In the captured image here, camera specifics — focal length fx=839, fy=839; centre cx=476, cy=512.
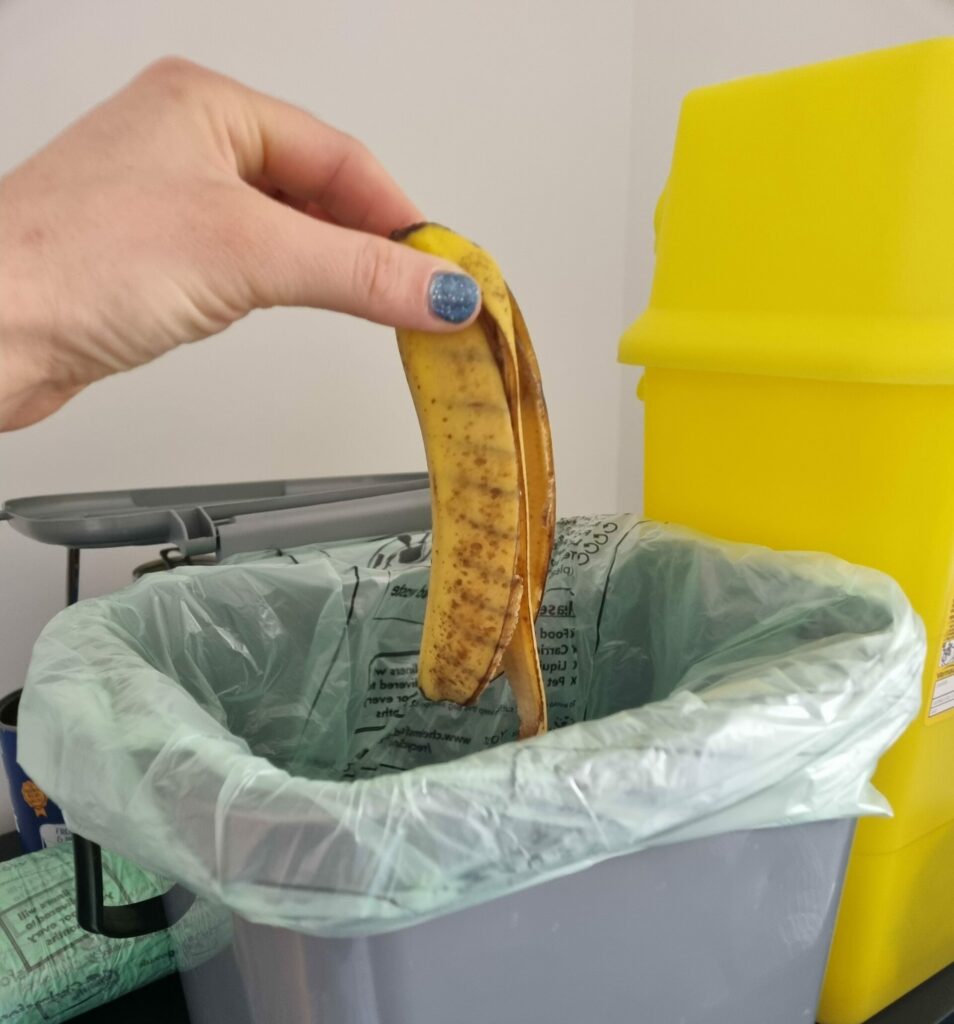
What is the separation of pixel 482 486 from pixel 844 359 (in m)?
0.19

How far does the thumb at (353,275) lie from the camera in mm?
291

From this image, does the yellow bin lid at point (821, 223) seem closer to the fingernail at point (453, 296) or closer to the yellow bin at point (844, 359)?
the yellow bin at point (844, 359)

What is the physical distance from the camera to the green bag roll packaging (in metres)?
0.24

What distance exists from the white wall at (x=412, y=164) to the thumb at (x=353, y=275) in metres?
0.41

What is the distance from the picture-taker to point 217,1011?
0.36 m

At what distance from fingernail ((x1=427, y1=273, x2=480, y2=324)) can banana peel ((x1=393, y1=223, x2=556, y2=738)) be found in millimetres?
10

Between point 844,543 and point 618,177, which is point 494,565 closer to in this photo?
point 844,543

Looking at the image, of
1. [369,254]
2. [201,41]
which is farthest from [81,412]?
[369,254]

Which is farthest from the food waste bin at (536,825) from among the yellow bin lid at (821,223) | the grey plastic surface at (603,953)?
the yellow bin lid at (821,223)

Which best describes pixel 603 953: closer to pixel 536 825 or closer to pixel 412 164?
pixel 536 825

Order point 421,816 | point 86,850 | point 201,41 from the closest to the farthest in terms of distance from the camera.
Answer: point 421,816
point 86,850
point 201,41

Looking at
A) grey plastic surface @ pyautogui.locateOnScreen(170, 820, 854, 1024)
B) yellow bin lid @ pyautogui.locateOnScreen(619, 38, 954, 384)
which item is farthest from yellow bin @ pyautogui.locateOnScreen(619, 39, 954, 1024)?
grey plastic surface @ pyautogui.locateOnScreen(170, 820, 854, 1024)

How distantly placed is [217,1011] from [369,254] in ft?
1.04

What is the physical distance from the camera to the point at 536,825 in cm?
24
